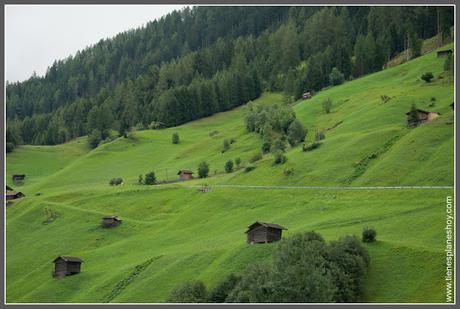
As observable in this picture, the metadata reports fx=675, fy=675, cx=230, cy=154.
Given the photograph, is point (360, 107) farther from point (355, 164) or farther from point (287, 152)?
point (355, 164)

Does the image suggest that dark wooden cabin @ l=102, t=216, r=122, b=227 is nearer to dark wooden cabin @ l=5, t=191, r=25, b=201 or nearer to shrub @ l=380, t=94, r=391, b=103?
dark wooden cabin @ l=5, t=191, r=25, b=201

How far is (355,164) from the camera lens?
347ft

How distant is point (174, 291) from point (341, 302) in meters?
16.4

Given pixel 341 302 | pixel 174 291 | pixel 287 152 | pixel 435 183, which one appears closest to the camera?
pixel 341 302

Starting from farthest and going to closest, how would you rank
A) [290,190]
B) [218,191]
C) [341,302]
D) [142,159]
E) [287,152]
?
[142,159] → [287,152] → [218,191] → [290,190] → [341,302]

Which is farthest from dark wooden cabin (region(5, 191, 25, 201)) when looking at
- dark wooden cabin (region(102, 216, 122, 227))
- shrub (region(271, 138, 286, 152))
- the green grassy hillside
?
shrub (region(271, 138, 286, 152))

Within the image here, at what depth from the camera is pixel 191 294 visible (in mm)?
61719

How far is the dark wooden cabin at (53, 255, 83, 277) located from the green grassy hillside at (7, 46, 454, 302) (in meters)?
1.56

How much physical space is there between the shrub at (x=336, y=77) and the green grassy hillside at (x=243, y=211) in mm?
29863

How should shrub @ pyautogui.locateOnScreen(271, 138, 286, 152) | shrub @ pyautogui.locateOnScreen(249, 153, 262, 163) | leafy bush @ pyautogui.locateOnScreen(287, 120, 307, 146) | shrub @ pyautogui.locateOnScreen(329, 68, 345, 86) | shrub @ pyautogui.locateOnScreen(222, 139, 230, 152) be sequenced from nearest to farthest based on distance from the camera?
shrub @ pyautogui.locateOnScreen(271, 138, 286, 152) → shrub @ pyautogui.locateOnScreen(249, 153, 262, 163) → leafy bush @ pyautogui.locateOnScreen(287, 120, 307, 146) → shrub @ pyautogui.locateOnScreen(222, 139, 230, 152) → shrub @ pyautogui.locateOnScreen(329, 68, 345, 86)

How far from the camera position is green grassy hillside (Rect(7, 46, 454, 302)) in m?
71.5

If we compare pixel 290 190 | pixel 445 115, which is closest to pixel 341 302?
pixel 290 190

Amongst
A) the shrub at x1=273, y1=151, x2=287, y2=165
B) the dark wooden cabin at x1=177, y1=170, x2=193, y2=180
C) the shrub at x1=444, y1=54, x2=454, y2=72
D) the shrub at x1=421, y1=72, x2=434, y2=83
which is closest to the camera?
the shrub at x1=273, y1=151, x2=287, y2=165

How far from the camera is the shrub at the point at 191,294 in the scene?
6125 centimetres
